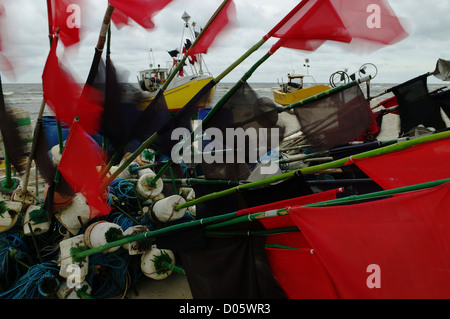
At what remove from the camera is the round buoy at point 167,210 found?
3.70 meters

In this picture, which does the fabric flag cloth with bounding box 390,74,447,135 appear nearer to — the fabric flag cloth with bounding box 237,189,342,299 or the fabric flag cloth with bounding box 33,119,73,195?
the fabric flag cloth with bounding box 237,189,342,299

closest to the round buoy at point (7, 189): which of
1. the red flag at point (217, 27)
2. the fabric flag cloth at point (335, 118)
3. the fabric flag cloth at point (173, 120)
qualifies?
the fabric flag cloth at point (173, 120)

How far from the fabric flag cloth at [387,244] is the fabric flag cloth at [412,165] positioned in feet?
1.24

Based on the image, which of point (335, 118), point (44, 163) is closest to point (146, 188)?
point (44, 163)

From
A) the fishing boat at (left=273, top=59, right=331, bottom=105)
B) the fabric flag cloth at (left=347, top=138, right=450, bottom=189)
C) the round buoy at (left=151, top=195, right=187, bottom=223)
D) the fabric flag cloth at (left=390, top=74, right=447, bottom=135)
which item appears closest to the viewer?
the fabric flag cloth at (left=347, top=138, right=450, bottom=189)

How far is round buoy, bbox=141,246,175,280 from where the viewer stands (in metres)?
3.55

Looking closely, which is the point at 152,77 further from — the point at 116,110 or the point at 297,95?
the point at 116,110

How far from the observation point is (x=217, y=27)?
3.67 meters

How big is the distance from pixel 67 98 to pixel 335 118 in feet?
9.64

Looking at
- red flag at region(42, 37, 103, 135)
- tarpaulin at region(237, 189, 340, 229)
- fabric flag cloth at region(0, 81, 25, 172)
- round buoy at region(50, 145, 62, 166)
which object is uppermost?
red flag at region(42, 37, 103, 135)

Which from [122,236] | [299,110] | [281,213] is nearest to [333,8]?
[299,110]

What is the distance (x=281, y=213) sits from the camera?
7.61 feet

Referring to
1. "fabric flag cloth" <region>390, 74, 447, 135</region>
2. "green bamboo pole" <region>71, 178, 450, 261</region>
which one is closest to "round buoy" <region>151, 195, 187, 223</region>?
"green bamboo pole" <region>71, 178, 450, 261</region>

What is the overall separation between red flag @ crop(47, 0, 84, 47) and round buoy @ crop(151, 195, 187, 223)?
6.29 ft
